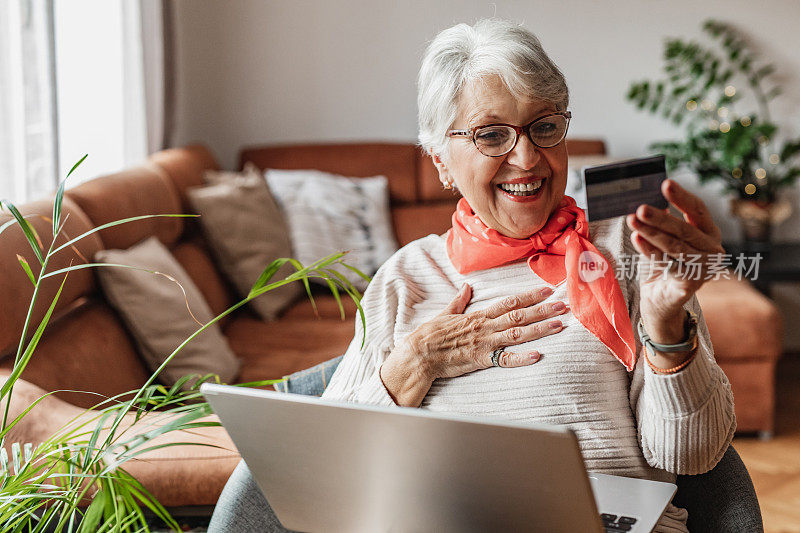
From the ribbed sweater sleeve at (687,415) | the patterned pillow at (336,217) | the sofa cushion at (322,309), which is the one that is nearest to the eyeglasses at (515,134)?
the ribbed sweater sleeve at (687,415)

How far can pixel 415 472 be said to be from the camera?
2.89 ft

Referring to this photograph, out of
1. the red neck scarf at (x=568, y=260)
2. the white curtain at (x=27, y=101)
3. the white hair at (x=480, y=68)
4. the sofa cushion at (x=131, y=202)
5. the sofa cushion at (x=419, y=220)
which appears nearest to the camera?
the red neck scarf at (x=568, y=260)

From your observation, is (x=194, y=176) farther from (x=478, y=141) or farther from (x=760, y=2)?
(x=760, y=2)

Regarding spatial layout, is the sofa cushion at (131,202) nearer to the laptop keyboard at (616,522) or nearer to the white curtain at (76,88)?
the white curtain at (76,88)

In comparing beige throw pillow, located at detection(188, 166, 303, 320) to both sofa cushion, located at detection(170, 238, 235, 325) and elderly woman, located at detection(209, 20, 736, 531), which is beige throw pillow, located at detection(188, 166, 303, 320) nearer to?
sofa cushion, located at detection(170, 238, 235, 325)

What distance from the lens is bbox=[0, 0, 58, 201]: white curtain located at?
8.09ft

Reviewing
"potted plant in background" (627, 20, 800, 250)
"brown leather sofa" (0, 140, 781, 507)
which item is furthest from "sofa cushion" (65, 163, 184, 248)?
"potted plant in background" (627, 20, 800, 250)

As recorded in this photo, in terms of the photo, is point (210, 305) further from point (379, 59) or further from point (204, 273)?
point (379, 59)

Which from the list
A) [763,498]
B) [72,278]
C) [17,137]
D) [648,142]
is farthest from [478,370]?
[648,142]

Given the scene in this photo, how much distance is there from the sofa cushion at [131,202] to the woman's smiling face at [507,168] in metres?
1.30

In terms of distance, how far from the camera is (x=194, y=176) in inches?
127

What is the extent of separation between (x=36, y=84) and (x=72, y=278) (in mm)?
1004

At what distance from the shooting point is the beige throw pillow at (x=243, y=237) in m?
2.99

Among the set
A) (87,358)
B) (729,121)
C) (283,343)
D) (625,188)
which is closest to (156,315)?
(87,358)
